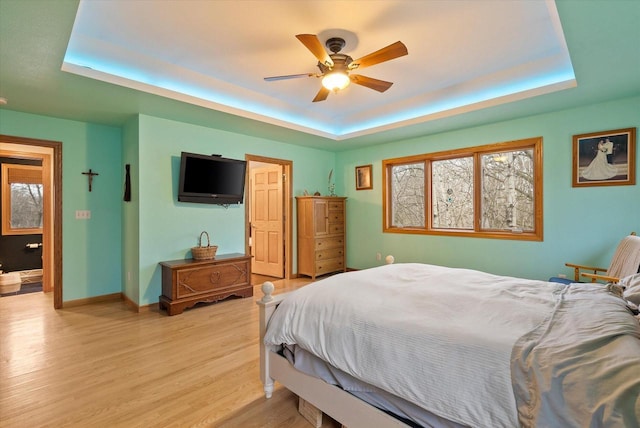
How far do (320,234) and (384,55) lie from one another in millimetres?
3457

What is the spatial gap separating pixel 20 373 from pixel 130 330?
90cm

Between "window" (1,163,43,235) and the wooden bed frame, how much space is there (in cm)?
633

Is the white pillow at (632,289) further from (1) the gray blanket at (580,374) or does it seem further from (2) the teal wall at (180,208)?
(2) the teal wall at (180,208)

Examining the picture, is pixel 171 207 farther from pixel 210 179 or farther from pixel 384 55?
pixel 384 55

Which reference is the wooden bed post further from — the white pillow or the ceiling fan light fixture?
the white pillow

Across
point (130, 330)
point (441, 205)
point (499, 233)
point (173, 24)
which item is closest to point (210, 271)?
point (130, 330)

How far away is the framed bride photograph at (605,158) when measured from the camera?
10.7 feet

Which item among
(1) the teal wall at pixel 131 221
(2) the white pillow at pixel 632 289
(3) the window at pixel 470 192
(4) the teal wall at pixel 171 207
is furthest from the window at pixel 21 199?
(2) the white pillow at pixel 632 289

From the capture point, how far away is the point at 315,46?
2.30 meters

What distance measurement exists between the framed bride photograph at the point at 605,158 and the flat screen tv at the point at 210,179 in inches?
164

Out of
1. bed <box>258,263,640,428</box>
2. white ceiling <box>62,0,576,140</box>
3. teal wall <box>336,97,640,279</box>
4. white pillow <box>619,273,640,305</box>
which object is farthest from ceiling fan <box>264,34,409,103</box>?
teal wall <box>336,97,640,279</box>

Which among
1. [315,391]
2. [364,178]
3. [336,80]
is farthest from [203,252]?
[364,178]

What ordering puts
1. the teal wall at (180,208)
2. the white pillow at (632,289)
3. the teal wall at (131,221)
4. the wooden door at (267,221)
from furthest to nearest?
the wooden door at (267,221) < the teal wall at (131,221) < the teal wall at (180,208) < the white pillow at (632,289)

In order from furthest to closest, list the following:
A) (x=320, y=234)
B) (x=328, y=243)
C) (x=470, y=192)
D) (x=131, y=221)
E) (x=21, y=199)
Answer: (x=21, y=199) → (x=328, y=243) → (x=320, y=234) → (x=470, y=192) → (x=131, y=221)
